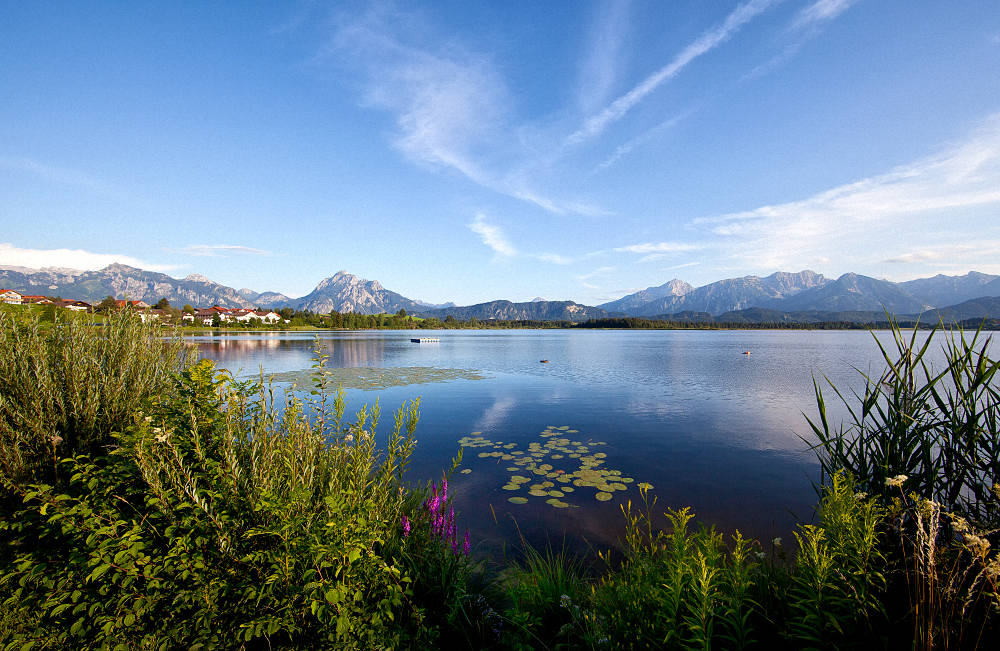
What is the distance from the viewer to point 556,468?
11.3 meters

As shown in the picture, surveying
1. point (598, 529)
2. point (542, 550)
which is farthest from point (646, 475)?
point (542, 550)

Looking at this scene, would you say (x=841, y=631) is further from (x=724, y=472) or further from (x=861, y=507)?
(x=724, y=472)

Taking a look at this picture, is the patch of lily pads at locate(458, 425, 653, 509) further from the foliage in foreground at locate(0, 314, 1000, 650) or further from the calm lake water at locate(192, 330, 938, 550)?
the foliage in foreground at locate(0, 314, 1000, 650)

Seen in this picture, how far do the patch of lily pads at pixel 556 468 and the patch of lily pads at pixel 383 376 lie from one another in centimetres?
1285

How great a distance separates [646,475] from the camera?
10930 millimetres

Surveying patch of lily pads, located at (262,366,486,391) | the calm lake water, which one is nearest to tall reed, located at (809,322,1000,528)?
the calm lake water

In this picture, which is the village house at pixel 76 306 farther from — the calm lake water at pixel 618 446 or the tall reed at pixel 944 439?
the tall reed at pixel 944 439

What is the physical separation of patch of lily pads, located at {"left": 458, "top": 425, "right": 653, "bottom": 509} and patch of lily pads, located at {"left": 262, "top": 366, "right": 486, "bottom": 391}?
12851 millimetres

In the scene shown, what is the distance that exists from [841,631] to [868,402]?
3567 mm

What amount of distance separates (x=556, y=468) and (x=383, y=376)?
68.0 feet

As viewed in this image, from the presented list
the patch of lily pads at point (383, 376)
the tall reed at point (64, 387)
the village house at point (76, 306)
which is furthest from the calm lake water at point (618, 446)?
the village house at point (76, 306)

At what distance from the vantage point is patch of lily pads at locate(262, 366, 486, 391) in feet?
82.2

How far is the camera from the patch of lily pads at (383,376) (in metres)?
25.0

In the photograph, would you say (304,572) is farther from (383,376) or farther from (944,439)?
(383,376)
